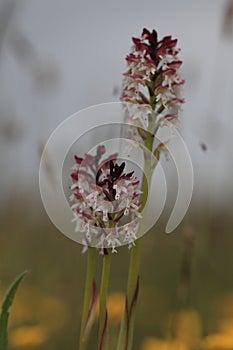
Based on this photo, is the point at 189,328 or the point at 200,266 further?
the point at 200,266

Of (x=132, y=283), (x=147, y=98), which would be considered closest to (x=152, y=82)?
(x=147, y=98)

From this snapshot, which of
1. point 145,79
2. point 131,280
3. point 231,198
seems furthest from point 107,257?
point 231,198

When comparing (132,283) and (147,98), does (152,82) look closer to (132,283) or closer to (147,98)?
(147,98)

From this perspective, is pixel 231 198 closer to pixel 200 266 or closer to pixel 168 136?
pixel 200 266

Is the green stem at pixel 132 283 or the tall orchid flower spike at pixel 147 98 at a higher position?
the tall orchid flower spike at pixel 147 98
